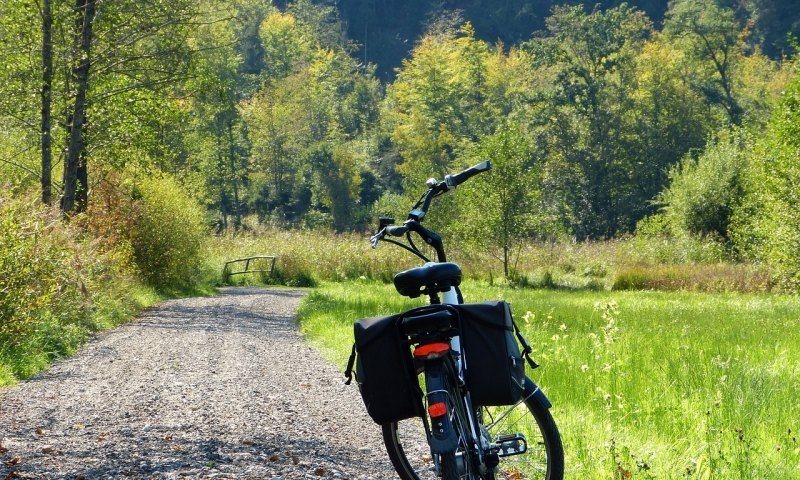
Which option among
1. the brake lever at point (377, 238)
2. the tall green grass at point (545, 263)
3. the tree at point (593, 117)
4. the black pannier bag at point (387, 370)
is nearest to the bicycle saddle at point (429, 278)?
the black pannier bag at point (387, 370)

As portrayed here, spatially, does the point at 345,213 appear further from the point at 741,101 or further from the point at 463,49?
the point at 741,101

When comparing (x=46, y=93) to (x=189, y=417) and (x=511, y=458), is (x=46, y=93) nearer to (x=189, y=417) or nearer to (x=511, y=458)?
(x=189, y=417)

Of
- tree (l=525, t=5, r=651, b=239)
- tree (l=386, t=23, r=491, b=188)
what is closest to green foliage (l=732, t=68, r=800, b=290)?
tree (l=525, t=5, r=651, b=239)

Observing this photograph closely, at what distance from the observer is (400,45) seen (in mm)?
166500

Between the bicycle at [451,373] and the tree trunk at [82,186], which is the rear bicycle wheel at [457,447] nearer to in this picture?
the bicycle at [451,373]

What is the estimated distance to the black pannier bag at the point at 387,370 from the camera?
4.27m

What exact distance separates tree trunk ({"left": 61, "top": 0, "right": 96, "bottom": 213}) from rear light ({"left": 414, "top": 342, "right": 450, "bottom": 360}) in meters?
17.6

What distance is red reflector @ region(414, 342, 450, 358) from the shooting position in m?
4.11

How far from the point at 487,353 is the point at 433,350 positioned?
0.92ft

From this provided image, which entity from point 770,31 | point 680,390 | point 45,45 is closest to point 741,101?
point 770,31

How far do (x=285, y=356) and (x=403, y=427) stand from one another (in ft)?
18.8

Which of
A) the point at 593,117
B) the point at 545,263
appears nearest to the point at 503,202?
the point at 545,263

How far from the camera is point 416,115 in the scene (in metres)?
87.6

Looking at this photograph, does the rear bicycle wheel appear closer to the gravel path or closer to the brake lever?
the brake lever
